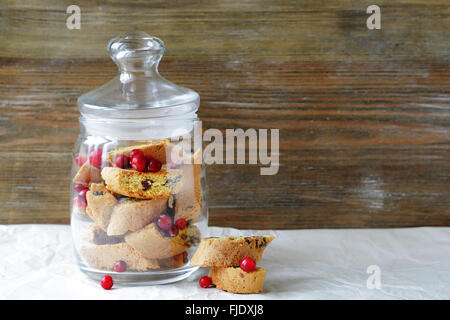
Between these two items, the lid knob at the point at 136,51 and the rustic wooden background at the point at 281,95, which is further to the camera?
the rustic wooden background at the point at 281,95

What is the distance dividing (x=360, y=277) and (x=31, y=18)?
33.4 inches

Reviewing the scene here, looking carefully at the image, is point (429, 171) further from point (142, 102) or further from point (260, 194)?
point (142, 102)

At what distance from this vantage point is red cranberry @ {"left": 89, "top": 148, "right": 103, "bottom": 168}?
0.90 metres

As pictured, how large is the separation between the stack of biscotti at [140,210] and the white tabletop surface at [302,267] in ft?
0.17

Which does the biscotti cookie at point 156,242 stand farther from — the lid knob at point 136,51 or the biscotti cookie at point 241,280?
the lid knob at point 136,51

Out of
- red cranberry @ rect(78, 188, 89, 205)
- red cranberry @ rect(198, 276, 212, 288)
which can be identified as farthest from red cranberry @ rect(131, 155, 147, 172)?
red cranberry @ rect(198, 276, 212, 288)

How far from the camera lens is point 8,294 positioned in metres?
0.87

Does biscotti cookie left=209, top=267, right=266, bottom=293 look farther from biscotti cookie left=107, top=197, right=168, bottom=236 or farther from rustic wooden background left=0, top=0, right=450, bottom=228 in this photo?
rustic wooden background left=0, top=0, right=450, bottom=228

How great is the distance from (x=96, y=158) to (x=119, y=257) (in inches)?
6.6

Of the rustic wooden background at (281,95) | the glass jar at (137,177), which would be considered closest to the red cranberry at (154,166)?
the glass jar at (137,177)

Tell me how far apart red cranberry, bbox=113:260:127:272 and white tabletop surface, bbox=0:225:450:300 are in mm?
32

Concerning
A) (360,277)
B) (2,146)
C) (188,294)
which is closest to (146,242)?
(188,294)

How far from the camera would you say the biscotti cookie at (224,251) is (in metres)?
0.90

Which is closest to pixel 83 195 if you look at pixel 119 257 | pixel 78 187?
pixel 78 187
